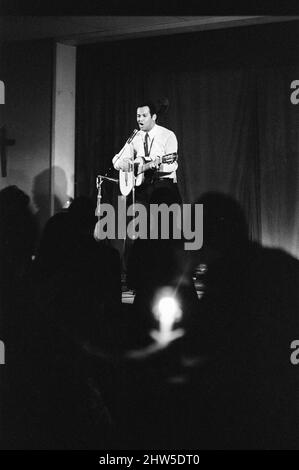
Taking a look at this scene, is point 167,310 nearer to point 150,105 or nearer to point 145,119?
point 145,119

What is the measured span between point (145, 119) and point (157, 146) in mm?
456

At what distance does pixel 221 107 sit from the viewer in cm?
591

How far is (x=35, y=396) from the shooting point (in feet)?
7.68

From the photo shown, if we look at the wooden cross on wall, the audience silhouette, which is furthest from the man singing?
the audience silhouette

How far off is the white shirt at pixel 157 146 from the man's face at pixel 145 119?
6 centimetres

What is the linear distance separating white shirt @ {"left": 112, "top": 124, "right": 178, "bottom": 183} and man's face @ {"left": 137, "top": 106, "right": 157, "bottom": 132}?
0.19 feet

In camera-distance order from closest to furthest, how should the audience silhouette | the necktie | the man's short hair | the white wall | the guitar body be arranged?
the audience silhouette → the guitar body → the necktie → the man's short hair → the white wall

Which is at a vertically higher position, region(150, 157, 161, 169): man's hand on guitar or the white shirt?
the white shirt

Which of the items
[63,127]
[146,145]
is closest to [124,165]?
[146,145]

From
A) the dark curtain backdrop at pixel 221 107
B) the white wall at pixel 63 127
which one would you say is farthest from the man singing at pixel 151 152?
the white wall at pixel 63 127

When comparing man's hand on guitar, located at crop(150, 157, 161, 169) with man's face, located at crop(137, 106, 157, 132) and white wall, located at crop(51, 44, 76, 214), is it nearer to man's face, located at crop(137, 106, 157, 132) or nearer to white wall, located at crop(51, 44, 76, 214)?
man's face, located at crop(137, 106, 157, 132)

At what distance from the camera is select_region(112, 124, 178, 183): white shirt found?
18.9 feet

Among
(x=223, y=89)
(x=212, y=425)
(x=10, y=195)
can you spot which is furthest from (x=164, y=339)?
(x=223, y=89)

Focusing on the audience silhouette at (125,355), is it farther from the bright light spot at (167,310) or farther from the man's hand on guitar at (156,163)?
the man's hand on guitar at (156,163)
